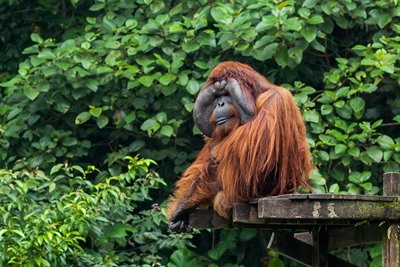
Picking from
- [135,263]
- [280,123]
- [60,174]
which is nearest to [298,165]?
[280,123]

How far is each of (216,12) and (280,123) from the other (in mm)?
2572

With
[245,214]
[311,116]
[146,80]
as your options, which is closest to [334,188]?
[311,116]

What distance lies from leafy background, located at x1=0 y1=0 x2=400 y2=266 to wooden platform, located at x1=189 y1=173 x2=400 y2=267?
5.87ft

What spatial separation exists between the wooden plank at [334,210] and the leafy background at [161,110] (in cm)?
241

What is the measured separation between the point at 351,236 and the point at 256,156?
0.56 m

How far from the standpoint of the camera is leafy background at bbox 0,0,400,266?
753 centimetres

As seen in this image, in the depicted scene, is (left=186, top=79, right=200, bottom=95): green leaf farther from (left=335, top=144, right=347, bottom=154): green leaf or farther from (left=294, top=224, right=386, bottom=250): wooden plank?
(left=294, top=224, right=386, bottom=250): wooden plank

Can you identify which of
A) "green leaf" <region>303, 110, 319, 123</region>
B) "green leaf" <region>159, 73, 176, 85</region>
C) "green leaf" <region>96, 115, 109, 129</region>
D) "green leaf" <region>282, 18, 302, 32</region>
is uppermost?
"green leaf" <region>282, 18, 302, 32</region>

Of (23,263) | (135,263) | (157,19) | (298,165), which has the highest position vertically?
(298,165)

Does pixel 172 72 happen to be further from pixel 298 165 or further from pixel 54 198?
pixel 298 165

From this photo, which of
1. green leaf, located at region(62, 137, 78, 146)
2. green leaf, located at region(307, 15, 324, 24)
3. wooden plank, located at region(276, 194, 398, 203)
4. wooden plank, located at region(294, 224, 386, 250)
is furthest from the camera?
green leaf, located at region(62, 137, 78, 146)

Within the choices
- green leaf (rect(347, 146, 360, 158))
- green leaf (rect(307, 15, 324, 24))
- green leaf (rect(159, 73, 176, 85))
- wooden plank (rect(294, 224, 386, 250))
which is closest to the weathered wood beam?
wooden plank (rect(294, 224, 386, 250))

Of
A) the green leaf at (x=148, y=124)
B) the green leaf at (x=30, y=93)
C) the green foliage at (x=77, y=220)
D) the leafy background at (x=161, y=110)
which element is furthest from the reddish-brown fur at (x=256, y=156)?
the green leaf at (x=30, y=93)

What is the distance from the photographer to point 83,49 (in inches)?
320
